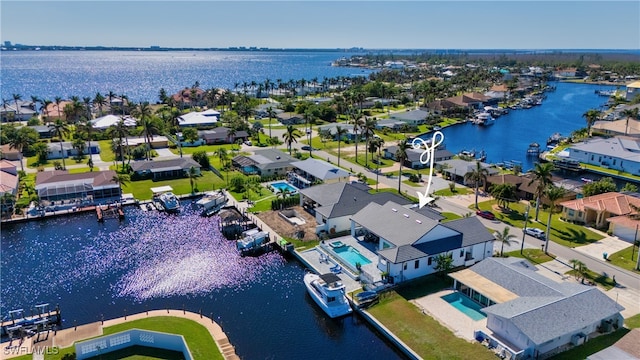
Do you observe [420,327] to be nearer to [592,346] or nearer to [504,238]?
[592,346]

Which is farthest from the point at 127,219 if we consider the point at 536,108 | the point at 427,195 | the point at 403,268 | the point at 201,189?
the point at 536,108

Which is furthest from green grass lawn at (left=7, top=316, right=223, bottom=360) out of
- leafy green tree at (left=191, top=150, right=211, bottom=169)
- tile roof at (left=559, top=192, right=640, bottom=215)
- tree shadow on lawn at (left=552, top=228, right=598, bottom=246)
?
tile roof at (left=559, top=192, right=640, bottom=215)

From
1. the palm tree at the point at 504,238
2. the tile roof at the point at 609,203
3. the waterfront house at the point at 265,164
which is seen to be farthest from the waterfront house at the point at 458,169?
the waterfront house at the point at 265,164

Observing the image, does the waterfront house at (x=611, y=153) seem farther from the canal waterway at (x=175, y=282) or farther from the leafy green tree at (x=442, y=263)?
the canal waterway at (x=175, y=282)

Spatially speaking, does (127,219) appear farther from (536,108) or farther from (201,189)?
(536,108)

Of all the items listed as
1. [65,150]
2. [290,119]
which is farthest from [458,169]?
[65,150]
